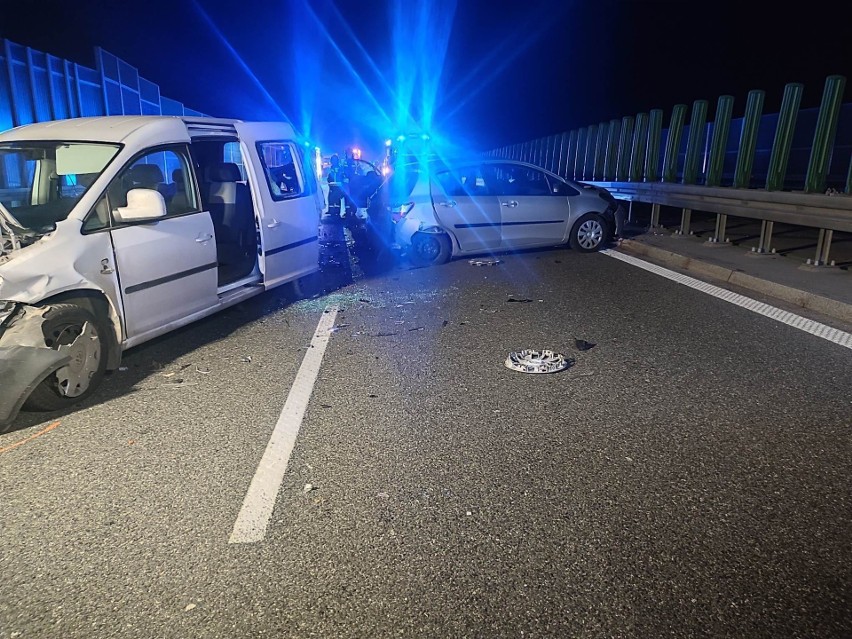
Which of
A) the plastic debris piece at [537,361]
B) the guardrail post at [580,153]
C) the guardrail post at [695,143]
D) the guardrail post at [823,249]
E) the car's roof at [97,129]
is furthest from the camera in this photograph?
the guardrail post at [580,153]

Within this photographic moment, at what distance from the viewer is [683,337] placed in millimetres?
5848

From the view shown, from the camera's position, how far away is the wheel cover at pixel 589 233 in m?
10.9

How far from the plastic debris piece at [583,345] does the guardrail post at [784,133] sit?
679 cm

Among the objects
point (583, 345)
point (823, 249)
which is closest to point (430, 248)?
point (583, 345)

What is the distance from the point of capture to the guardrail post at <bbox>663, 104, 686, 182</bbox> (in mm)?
14891

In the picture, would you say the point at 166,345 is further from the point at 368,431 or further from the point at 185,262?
the point at 368,431

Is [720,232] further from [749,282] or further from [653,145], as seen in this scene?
[653,145]

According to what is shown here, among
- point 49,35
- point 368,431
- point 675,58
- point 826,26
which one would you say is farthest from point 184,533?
point 675,58

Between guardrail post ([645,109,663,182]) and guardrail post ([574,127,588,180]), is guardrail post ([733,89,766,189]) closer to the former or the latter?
guardrail post ([645,109,663,182])

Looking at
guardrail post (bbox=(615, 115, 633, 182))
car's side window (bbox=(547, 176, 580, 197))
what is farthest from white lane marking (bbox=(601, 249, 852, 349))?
guardrail post (bbox=(615, 115, 633, 182))

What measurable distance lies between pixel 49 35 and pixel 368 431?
31.7 metres

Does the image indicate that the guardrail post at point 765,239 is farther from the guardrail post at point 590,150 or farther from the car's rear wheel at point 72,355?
the guardrail post at point 590,150

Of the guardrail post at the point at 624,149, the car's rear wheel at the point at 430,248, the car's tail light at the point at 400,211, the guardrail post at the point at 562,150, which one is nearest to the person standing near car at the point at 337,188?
the guardrail post at the point at 624,149

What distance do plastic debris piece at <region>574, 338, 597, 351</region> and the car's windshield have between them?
13.7 feet
